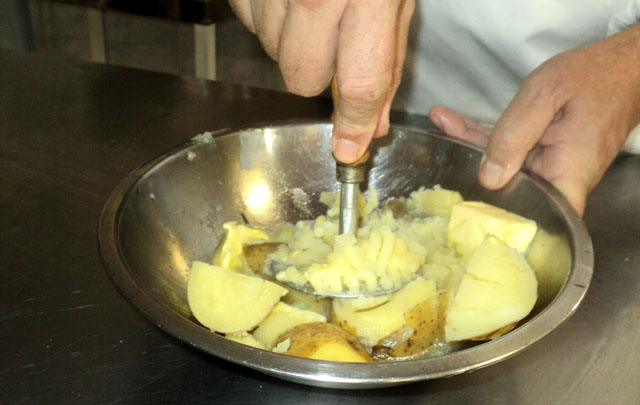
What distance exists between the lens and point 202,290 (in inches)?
24.2

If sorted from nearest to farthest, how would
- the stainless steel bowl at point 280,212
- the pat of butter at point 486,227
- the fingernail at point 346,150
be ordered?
Answer: 1. the stainless steel bowl at point 280,212
2. the fingernail at point 346,150
3. the pat of butter at point 486,227

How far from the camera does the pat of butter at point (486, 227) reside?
2.29 ft

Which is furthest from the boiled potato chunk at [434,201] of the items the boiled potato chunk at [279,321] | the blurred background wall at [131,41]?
the blurred background wall at [131,41]

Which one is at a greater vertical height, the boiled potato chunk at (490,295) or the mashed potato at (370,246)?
the boiled potato chunk at (490,295)

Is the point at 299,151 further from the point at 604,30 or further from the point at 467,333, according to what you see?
the point at 604,30

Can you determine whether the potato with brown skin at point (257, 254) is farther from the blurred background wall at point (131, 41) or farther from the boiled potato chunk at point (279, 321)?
the blurred background wall at point (131, 41)

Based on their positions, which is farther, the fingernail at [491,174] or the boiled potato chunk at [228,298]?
the fingernail at [491,174]

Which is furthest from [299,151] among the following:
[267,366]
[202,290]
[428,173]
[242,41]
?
[242,41]

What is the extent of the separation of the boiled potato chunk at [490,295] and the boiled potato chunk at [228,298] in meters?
0.17

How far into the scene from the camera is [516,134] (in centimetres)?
79

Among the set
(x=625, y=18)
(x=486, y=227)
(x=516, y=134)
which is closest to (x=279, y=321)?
(x=486, y=227)

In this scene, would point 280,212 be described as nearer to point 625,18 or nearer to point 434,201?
point 434,201

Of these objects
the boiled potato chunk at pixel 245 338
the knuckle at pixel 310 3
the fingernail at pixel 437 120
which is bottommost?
the boiled potato chunk at pixel 245 338

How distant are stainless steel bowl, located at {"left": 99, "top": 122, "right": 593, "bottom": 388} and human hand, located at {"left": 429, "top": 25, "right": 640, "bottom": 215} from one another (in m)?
0.04
